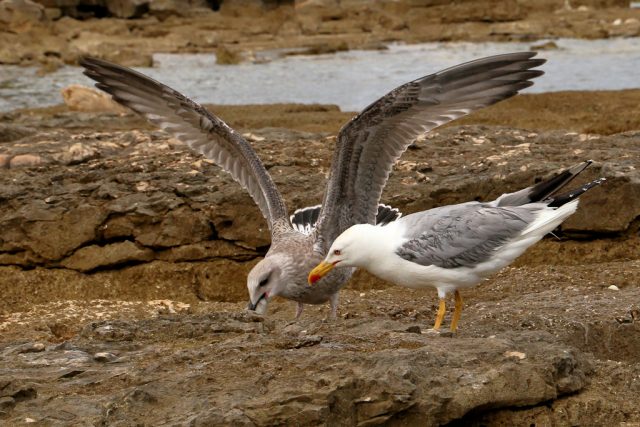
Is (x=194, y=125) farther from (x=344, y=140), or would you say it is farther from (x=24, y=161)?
(x=24, y=161)

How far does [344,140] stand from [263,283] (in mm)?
893

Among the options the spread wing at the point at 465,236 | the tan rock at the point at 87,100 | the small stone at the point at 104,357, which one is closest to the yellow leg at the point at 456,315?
the spread wing at the point at 465,236

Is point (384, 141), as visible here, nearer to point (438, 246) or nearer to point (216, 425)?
point (438, 246)

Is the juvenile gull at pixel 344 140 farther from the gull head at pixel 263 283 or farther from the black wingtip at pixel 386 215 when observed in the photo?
the black wingtip at pixel 386 215

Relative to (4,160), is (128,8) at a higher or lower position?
higher

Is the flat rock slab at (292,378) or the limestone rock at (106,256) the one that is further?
the limestone rock at (106,256)

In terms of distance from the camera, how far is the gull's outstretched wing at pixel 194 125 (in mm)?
6555

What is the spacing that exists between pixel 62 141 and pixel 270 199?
8.98 feet

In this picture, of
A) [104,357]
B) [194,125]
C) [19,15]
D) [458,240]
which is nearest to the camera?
[104,357]

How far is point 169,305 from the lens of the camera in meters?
6.78

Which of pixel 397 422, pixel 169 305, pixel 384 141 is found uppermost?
pixel 384 141

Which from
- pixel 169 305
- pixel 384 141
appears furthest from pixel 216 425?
pixel 169 305

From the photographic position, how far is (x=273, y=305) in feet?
22.8

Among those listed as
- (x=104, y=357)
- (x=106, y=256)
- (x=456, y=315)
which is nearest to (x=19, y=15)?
(x=106, y=256)
